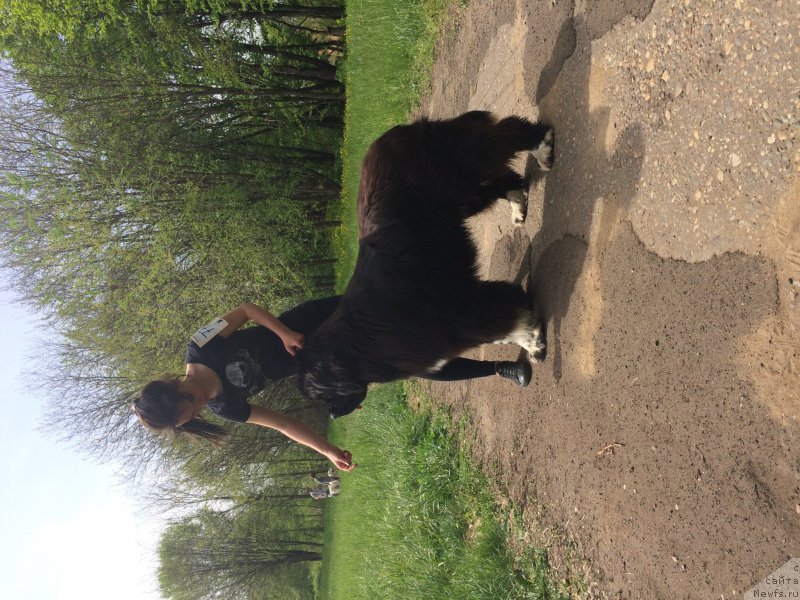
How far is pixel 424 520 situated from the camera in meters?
5.37

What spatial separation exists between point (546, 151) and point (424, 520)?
3.73m

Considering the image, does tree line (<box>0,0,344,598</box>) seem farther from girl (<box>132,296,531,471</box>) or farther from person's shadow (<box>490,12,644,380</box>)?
person's shadow (<box>490,12,644,380</box>)

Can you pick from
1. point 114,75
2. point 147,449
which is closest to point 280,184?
point 114,75

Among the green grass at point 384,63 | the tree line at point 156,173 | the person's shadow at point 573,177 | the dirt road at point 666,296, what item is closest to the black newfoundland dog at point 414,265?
the person's shadow at point 573,177

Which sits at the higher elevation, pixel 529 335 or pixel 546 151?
pixel 546 151

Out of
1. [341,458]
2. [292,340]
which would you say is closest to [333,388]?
[292,340]

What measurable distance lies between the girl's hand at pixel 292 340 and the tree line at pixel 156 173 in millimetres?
5921

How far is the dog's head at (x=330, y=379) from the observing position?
3172mm

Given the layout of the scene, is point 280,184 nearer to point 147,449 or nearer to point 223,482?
point 147,449

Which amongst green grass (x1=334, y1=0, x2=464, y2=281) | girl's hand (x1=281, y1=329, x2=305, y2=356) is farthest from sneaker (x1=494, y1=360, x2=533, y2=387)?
green grass (x1=334, y1=0, x2=464, y2=281)

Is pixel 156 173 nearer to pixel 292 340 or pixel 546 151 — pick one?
pixel 292 340

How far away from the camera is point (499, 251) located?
4.80 meters

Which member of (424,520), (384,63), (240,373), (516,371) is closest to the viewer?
(240,373)

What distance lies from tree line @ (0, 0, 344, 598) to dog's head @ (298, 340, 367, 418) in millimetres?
6342
